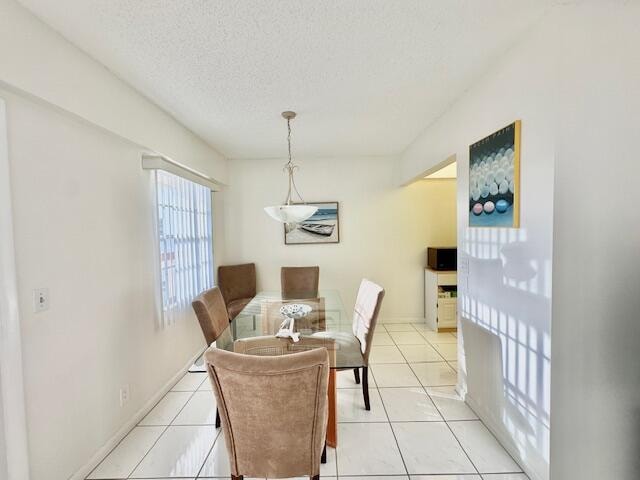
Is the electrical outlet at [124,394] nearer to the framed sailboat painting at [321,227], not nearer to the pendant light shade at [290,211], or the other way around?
the pendant light shade at [290,211]

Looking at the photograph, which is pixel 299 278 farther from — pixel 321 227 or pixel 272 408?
pixel 272 408

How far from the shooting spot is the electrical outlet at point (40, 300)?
1.48m

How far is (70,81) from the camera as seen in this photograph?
5.22 ft

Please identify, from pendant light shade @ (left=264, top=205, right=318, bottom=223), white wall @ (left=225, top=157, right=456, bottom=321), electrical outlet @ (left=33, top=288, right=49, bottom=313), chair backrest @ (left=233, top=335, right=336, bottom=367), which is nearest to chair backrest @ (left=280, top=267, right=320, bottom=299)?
white wall @ (left=225, top=157, right=456, bottom=321)

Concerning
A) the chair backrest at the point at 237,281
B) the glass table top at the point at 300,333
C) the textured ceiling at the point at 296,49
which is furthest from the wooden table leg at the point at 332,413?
the chair backrest at the point at 237,281

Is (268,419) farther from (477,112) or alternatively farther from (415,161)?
(415,161)

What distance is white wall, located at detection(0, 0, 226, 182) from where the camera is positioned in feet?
4.26

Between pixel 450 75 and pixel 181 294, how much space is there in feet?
9.79

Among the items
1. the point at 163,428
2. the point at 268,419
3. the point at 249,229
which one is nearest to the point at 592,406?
the point at 268,419

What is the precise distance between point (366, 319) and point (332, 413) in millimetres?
735

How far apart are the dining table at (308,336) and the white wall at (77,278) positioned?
725 millimetres

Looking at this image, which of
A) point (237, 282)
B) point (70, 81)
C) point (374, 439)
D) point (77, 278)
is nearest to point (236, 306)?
point (237, 282)

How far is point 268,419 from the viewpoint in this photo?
1.26 meters

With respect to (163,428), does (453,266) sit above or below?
above
